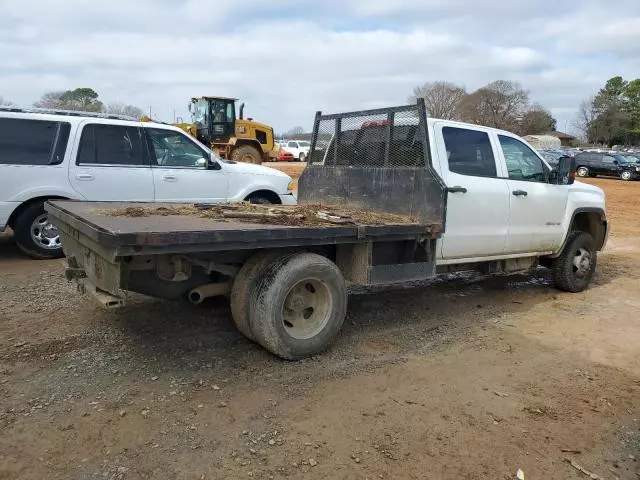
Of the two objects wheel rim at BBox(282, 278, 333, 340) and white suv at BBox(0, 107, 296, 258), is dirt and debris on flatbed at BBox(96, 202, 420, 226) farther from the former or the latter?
white suv at BBox(0, 107, 296, 258)

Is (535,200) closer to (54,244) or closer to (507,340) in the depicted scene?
(507,340)

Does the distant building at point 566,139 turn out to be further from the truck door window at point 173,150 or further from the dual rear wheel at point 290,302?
the dual rear wheel at point 290,302

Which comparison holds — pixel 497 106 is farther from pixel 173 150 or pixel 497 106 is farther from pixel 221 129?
pixel 173 150

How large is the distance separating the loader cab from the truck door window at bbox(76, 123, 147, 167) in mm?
12935

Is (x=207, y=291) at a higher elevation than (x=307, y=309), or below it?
higher

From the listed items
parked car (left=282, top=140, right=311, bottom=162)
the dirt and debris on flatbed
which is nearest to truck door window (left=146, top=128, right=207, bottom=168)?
the dirt and debris on flatbed

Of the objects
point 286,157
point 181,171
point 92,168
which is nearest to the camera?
point 92,168

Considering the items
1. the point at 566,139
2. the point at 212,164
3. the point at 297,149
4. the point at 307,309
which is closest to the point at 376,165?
the point at 307,309

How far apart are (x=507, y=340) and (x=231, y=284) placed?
103 inches

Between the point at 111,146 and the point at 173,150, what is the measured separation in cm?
90

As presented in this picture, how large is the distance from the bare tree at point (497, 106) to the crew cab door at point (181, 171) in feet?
215

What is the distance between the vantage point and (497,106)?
7519 centimetres

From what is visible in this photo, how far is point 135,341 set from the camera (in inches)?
187

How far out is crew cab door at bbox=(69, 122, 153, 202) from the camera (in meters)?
7.84
